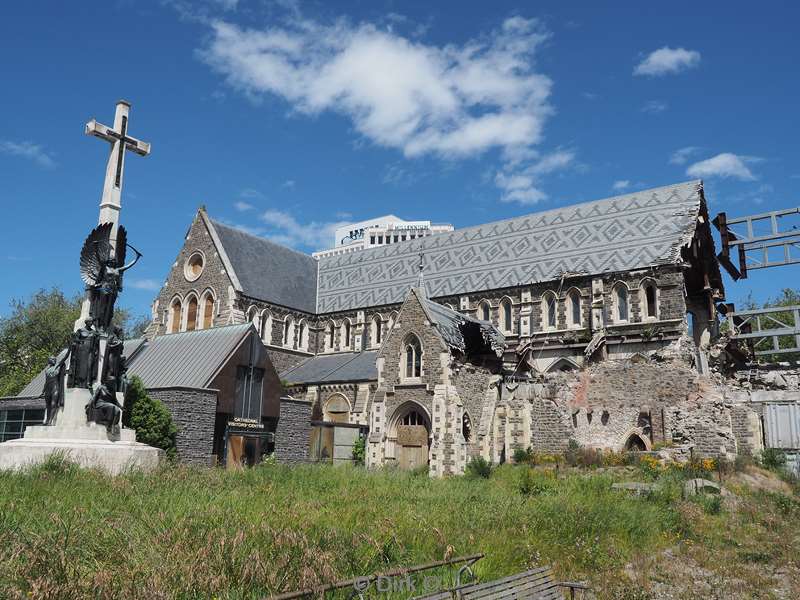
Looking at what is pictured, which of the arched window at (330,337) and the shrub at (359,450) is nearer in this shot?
the shrub at (359,450)

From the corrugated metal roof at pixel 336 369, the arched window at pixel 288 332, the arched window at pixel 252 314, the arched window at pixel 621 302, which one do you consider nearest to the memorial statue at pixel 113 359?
the corrugated metal roof at pixel 336 369

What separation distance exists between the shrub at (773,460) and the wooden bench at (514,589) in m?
18.2

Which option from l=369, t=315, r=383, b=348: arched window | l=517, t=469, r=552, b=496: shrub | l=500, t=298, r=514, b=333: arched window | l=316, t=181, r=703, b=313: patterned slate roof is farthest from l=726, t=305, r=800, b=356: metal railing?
l=517, t=469, r=552, b=496: shrub

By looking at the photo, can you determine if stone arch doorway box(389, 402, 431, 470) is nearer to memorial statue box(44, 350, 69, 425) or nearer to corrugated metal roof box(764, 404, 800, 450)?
corrugated metal roof box(764, 404, 800, 450)

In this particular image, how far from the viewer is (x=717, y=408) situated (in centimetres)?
2486

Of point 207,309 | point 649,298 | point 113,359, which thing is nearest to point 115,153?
point 113,359

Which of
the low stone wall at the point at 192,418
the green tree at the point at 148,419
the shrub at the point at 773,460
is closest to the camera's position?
the green tree at the point at 148,419

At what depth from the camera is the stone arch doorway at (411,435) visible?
85.9ft

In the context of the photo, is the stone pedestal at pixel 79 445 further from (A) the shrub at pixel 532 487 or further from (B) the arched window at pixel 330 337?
(B) the arched window at pixel 330 337

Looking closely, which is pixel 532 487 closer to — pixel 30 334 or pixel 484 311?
pixel 484 311

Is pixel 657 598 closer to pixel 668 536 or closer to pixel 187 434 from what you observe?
pixel 668 536

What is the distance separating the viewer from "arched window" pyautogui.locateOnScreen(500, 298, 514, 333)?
36.3 metres

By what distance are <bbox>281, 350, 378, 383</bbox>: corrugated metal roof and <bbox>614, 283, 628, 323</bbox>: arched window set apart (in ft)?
39.8

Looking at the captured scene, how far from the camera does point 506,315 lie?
120 ft
